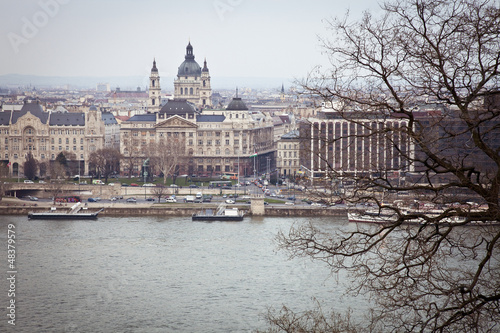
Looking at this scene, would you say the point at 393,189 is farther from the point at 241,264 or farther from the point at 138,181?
the point at 138,181

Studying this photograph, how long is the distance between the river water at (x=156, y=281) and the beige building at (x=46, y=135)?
19.9m

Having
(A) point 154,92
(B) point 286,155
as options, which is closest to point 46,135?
(B) point 286,155

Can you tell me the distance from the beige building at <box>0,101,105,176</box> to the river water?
19.9 m

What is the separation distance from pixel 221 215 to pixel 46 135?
19.8 metres

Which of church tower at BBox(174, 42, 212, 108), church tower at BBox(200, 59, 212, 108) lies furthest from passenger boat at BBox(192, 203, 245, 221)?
church tower at BBox(174, 42, 212, 108)

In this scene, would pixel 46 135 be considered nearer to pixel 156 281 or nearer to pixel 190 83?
pixel 190 83

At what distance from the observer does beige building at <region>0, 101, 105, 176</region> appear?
1729 inches

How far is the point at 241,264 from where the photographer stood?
18297 millimetres

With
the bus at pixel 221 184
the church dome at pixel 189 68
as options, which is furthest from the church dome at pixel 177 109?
the church dome at pixel 189 68

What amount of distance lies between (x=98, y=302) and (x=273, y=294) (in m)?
3.35

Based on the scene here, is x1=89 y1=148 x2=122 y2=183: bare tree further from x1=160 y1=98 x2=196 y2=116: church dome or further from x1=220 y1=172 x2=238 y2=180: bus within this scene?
x1=220 y1=172 x2=238 y2=180: bus

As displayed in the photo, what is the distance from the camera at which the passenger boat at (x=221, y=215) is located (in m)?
27.7

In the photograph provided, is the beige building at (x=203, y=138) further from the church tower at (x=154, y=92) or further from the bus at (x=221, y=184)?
the church tower at (x=154, y=92)

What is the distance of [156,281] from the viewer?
54.2ft
